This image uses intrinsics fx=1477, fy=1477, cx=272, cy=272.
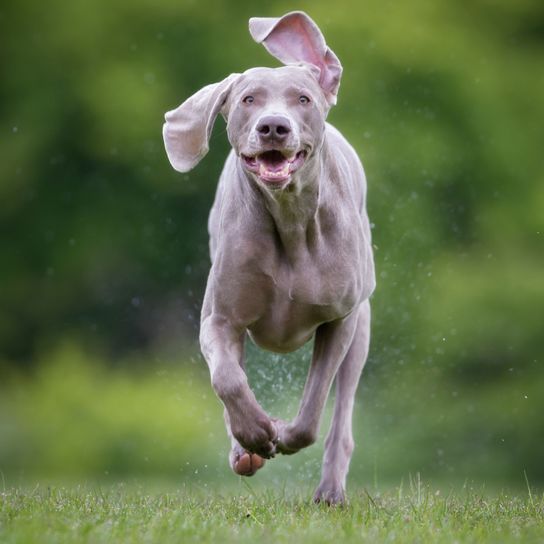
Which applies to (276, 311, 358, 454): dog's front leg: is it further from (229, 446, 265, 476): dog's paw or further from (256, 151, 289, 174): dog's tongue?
(256, 151, 289, 174): dog's tongue

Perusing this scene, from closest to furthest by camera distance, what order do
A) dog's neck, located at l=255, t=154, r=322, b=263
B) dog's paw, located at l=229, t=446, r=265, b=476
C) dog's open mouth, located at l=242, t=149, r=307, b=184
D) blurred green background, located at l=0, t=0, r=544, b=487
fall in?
dog's open mouth, located at l=242, t=149, r=307, b=184
dog's neck, located at l=255, t=154, r=322, b=263
dog's paw, located at l=229, t=446, r=265, b=476
blurred green background, located at l=0, t=0, r=544, b=487

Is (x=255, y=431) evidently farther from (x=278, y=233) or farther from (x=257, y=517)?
(x=278, y=233)

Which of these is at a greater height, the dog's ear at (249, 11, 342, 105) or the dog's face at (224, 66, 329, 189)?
the dog's ear at (249, 11, 342, 105)

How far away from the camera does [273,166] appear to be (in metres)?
5.10

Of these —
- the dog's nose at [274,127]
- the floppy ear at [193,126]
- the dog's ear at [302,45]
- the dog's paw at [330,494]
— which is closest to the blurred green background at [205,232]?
the dog's paw at [330,494]

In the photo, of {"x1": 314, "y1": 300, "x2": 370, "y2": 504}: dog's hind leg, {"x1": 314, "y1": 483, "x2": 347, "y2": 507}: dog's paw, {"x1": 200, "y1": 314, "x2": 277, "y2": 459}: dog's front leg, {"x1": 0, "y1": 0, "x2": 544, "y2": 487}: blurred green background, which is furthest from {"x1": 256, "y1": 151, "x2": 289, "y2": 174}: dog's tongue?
{"x1": 0, "y1": 0, "x2": 544, "y2": 487}: blurred green background

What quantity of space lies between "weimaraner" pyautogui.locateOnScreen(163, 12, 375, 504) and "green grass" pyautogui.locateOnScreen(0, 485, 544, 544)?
12.4 inches

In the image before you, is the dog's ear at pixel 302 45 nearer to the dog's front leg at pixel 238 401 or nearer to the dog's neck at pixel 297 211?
the dog's neck at pixel 297 211

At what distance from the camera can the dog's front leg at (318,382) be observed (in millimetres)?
5609

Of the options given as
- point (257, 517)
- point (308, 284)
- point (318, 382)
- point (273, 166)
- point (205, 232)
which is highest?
point (205, 232)

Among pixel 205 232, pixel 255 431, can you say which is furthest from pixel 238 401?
pixel 205 232

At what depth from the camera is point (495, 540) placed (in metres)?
4.43

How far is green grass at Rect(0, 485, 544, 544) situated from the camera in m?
4.40

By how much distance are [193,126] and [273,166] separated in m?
0.50
